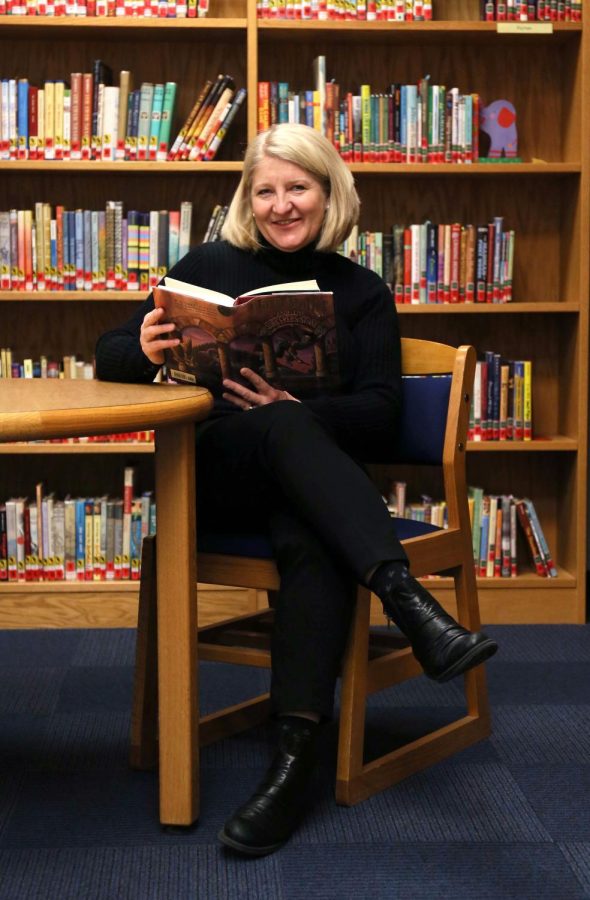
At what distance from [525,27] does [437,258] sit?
2.10ft

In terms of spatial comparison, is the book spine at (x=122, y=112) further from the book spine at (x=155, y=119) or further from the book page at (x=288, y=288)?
the book page at (x=288, y=288)

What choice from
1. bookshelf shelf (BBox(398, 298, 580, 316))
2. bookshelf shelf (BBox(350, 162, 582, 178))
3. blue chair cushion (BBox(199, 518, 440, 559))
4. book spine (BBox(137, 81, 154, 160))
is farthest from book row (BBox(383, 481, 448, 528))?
book spine (BBox(137, 81, 154, 160))

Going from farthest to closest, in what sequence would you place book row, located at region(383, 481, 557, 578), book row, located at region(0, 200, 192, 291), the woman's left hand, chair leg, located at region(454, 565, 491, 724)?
1. book row, located at region(383, 481, 557, 578)
2. book row, located at region(0, 200, 192, 291)
3. chair leg, located at region(454, 565, 491, 724)
4. the woman's left hand

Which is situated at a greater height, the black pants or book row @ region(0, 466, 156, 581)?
the black pants

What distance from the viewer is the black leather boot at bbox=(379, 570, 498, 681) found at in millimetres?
1626

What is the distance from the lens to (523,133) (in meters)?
3.17

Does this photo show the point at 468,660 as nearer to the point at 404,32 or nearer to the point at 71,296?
the point at 71,296

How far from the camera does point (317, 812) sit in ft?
5.90

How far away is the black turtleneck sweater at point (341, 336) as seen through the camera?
1.99 meters

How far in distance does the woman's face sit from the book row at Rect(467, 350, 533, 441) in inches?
39.7

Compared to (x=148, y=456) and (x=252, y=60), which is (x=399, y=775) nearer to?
(x=148, y=456)

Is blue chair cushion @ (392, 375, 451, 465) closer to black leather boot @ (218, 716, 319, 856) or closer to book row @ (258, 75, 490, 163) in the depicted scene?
black leather boot @ (218, 716, 319, 856)

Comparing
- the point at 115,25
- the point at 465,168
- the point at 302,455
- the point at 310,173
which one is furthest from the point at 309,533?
the point at 115,25

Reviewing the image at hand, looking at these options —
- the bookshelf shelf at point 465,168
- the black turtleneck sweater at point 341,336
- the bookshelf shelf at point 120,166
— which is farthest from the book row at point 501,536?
the bookshelf shelf at point 120,166
